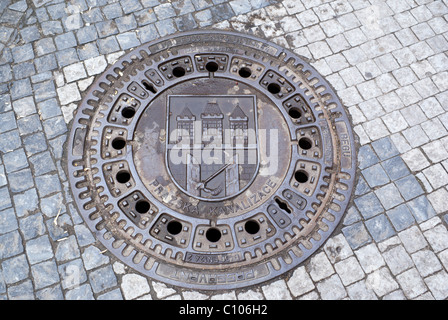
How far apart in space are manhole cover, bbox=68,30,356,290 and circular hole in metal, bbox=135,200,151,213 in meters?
0.01

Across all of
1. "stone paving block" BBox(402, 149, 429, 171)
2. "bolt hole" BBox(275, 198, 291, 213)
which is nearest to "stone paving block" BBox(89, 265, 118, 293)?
"bolt hole" BBox(275, 198, 291, 213)

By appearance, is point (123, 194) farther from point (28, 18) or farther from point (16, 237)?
point (28, 18)

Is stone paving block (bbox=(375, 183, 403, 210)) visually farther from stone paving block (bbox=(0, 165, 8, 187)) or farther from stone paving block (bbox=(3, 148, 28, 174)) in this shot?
stone paving block (bbox=(0, 165, 8, 187))

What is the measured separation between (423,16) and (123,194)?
441 cm

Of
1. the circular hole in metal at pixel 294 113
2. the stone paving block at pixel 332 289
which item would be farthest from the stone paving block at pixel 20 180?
the stone paving block at pixel 332 289

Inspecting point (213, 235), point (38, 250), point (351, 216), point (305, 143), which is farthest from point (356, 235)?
point (38, 250)

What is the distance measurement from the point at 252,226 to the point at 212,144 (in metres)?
0.96

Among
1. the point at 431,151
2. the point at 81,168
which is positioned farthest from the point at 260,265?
the point at 431,151

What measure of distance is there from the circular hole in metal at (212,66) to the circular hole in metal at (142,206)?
176 centimetres

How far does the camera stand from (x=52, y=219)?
3664 millimetres

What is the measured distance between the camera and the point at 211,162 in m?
3.82

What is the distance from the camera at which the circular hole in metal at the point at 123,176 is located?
152 inches

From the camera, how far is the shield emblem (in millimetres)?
3762

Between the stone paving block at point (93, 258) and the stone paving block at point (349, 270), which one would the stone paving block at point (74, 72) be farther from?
the stone paving block at point (349, 270)
